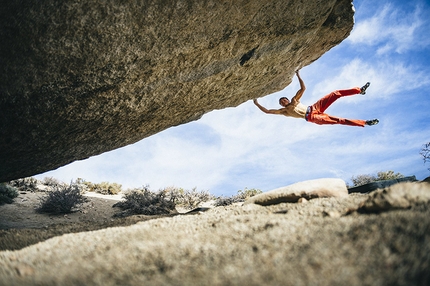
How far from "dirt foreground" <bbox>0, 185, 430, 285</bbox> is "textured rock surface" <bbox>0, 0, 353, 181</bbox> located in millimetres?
2146

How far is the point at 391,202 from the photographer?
1.87 m

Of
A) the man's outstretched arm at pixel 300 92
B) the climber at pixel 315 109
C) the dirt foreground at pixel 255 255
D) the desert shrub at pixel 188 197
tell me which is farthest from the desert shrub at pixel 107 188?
the man's outstretched arm at pixel 300 92

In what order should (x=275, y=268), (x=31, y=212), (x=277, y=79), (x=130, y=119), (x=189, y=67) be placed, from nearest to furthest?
(x=275, y=268)
(x=189, y=67)
(x=130, y=119)
(x=31, y=212)
(x=277, y=79)

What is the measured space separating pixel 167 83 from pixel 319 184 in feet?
10.0

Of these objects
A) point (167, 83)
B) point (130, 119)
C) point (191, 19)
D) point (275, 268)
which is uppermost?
point (191, 19)

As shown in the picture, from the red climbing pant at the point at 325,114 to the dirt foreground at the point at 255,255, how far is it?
4.85 metres

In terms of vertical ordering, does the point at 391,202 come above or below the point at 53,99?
below

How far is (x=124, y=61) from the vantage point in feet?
11.6

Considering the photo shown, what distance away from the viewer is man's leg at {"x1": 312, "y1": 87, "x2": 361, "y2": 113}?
6461mm

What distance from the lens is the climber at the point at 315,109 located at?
254 inches

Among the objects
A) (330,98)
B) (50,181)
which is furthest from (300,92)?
(50,181)

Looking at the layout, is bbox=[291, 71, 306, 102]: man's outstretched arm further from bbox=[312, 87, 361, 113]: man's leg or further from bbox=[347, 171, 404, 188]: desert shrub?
bbox=[347, 171, 404, 188]: desert shrub

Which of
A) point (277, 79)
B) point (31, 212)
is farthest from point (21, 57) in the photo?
point (277, 79)

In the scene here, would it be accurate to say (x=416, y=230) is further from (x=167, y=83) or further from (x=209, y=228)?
(x=167, y=83)
